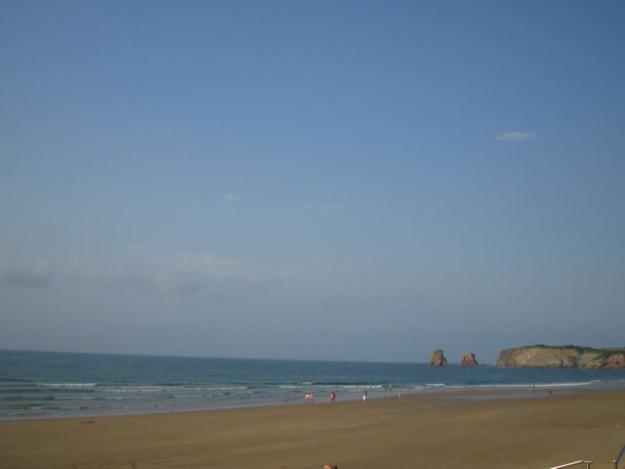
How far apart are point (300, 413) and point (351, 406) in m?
7.30

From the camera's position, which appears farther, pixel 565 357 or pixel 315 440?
pixel 565 357

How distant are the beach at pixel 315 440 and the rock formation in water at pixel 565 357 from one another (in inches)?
5979

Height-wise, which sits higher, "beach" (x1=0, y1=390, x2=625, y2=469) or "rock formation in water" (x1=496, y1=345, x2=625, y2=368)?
"beach" (x1=0, y1=390, x2=625, y2=469)

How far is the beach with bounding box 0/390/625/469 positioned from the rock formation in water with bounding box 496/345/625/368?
15186cm

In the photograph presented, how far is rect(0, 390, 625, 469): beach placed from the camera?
1795 centimetres

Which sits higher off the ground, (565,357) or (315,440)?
(315,440)

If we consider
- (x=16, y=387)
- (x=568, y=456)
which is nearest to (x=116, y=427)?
(x=568, y=456)

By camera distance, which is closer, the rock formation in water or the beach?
the beach

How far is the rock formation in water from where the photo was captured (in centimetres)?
16888

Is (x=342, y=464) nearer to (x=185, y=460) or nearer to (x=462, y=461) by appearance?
(x=462, y=461)

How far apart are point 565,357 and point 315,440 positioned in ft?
570

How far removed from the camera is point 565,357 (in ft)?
580

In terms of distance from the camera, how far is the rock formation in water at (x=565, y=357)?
16888 centimetres

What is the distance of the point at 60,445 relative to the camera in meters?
21.2
